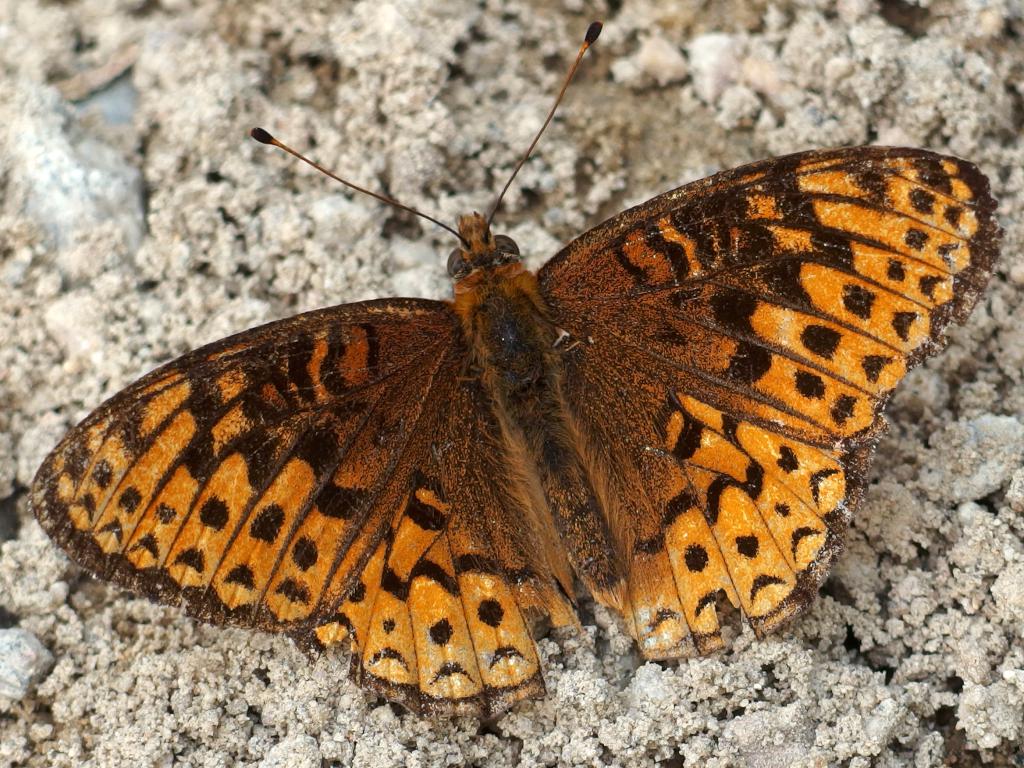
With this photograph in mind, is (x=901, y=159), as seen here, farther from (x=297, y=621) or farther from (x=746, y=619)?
(x=297, y=621)

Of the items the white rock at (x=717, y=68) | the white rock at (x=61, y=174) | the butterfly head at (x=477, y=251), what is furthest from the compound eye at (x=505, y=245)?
the white rock at (x=61, y=174)

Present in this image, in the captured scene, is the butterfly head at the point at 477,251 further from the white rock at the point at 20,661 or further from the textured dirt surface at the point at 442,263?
the white rock at the point at 20,661

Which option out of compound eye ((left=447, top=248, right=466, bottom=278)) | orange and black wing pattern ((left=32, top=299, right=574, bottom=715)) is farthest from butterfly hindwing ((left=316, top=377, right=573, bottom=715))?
compound eye ((left=447, top=248, right=466, bottom=278))

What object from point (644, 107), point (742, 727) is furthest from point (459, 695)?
point (644, 107)

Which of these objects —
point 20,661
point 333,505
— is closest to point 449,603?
point 333,505

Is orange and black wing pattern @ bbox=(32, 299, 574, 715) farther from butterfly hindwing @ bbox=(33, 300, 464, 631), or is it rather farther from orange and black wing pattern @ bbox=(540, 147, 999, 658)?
orange and black wing pattern @ bbox=(540, 147, 999, 658)
